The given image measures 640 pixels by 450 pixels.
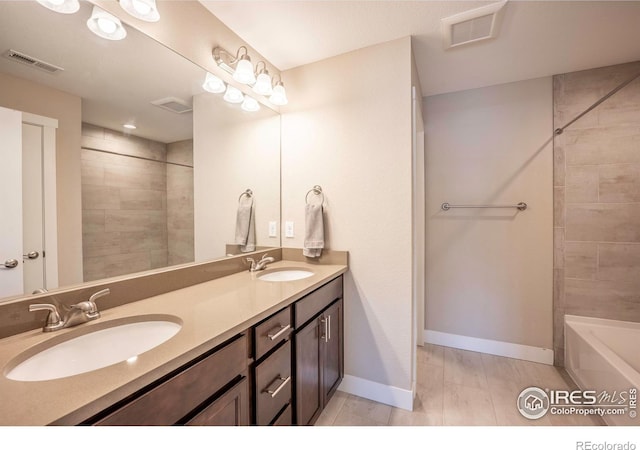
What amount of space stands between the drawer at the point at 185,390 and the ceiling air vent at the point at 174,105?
1192mm

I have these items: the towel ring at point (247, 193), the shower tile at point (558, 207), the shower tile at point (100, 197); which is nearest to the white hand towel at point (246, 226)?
the towel ring at point (247, 193)

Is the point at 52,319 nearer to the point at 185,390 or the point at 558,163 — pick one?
the point at 185,390

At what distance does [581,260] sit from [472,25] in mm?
1917

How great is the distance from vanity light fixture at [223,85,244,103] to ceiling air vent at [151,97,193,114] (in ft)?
0.92

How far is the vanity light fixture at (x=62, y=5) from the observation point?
2.96 feet

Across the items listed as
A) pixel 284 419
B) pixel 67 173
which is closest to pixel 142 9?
pixel 67 173

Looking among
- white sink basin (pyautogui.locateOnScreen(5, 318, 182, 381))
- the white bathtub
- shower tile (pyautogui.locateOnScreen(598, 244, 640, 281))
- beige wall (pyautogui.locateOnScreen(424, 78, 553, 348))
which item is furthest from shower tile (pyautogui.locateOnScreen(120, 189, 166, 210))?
shower tile (pyautogui.locateOnScreen(598, 244, 640, 281))

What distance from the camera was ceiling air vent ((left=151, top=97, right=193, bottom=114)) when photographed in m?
1.31

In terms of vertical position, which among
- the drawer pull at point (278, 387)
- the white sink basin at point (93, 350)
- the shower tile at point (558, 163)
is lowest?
the drawer pull at point (278, 387)

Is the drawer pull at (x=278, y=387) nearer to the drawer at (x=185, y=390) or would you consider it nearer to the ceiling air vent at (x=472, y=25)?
the drawer at (x=185, y=390)

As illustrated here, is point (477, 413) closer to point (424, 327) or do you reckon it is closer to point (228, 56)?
point (424, 327)

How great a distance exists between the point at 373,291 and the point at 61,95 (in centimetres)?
176

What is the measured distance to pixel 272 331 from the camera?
41.2 inches

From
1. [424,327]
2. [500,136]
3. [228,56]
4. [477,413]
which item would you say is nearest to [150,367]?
[228,56]
